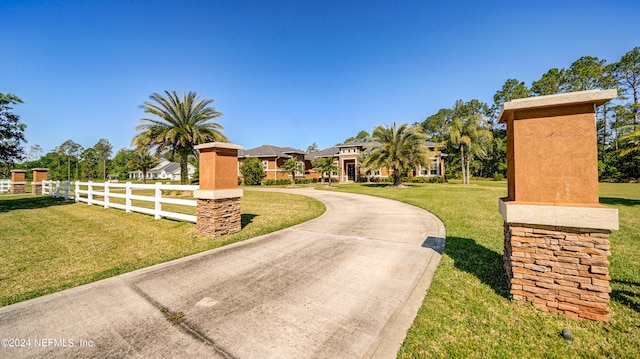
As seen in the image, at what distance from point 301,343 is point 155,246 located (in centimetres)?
526

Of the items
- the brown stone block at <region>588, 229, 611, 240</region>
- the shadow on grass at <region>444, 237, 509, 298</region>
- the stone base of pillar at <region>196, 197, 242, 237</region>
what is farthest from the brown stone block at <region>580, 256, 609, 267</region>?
the stone base of pillar at <region>196, 197, 242, 237</region>

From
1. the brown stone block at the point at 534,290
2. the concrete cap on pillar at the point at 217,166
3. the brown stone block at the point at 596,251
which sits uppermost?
the concrete cap on pillar at the point at 217,166

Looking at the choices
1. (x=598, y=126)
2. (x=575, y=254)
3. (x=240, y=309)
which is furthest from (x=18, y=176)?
(x=598, y=126)

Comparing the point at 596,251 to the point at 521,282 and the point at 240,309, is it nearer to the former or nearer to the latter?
the point at 521,282

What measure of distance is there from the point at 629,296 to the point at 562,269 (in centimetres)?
135

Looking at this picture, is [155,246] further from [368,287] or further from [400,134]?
[400,134]

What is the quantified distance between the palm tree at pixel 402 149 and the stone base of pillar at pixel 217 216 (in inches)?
719

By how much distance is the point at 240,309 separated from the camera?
3258mm

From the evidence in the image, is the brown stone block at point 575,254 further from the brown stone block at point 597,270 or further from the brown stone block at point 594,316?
the brown stone block at point 594,316

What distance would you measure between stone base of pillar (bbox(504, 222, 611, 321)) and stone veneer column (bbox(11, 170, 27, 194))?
110 feet

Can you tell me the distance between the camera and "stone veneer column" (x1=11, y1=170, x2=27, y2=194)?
68.9 ft

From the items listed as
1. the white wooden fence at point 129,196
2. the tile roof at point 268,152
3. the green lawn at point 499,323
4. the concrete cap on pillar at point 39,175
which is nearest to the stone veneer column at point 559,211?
the green lawn at point 499,323

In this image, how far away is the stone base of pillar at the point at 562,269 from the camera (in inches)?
116

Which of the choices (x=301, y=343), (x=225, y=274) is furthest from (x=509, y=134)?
(x=225, y=274)
